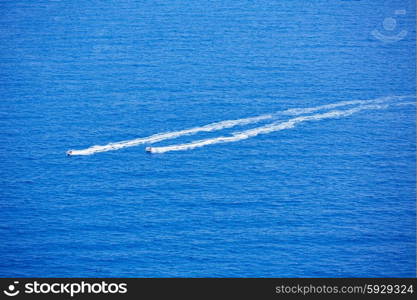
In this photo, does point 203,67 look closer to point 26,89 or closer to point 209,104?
point 209,104

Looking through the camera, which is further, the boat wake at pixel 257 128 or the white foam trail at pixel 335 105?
the white foam trail at pixel 335 105

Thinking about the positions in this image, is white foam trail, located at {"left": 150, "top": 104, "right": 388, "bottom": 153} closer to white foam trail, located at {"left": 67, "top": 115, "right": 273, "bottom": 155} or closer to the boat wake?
the boat wake

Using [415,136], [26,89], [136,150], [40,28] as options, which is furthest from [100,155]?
[415,136]

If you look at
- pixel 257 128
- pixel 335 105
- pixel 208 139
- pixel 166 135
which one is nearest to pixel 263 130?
pixel 257 128

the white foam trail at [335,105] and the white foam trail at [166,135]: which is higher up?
the white foam trail at [335,105]

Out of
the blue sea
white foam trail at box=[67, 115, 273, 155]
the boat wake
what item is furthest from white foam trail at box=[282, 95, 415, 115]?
white foam trail at box=[67, 115, 273, 155]

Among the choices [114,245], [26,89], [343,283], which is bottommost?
[343,283]

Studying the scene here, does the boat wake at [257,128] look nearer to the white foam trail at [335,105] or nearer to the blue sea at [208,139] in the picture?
the white foam trail at [335,105]

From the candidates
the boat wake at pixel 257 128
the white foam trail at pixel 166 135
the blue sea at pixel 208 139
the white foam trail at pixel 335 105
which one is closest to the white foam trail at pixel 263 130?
the boat wake at pixel 257 128
